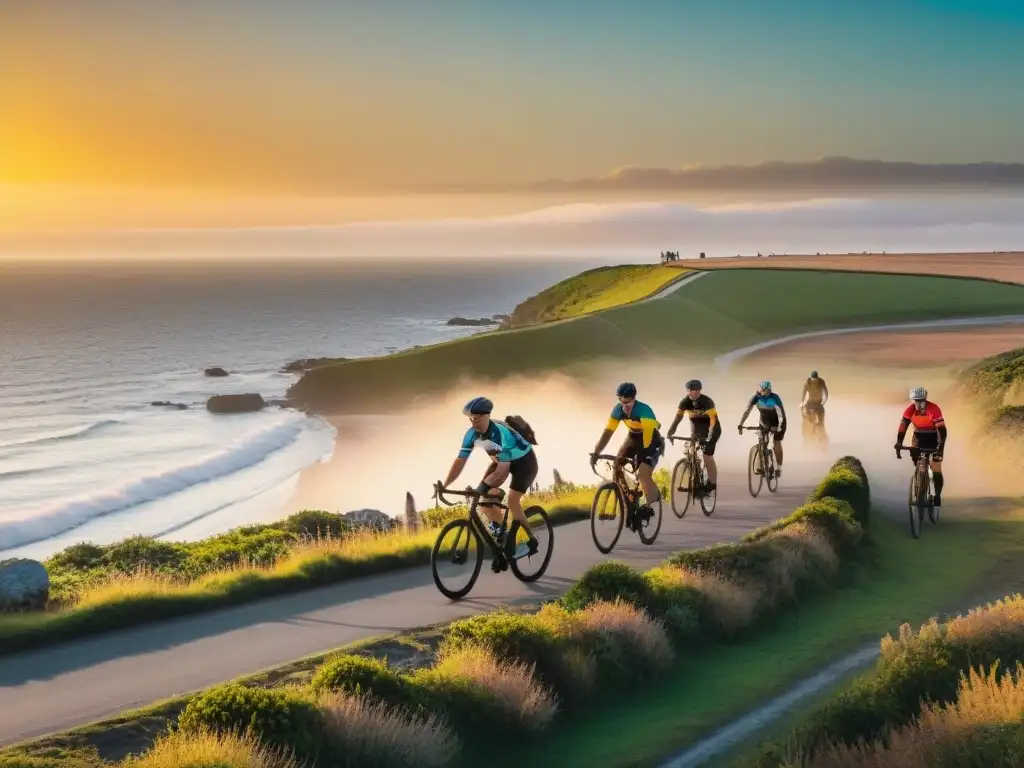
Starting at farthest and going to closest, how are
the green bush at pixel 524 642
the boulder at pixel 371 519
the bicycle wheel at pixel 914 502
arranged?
the boulder at pixel 371 519, the bicycle wheel at pixel 914 502, the green bush at pixel 524 642

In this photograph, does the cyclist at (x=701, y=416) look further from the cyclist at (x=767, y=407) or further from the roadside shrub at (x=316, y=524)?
the roadside shrub at (x=316, y=524)

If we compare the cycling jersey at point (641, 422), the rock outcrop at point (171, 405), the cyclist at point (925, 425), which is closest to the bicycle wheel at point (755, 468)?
the cyclist at point (925, 425)

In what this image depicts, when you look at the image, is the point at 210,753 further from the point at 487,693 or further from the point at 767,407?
the point at 767,407

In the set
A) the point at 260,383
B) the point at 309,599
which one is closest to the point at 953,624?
the point at 309,599

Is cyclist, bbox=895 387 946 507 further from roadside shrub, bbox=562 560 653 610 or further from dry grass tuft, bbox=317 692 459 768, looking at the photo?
dry grass tuft, bbox=317 692 459 768

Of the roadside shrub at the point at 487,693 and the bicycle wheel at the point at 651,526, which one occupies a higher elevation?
the bicycle wheel at the point at 651,526

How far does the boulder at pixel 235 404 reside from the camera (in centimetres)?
8901

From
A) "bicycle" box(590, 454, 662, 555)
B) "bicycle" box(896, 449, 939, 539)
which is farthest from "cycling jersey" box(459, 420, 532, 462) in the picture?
"bicycle" box(896, 449, 939, 539)

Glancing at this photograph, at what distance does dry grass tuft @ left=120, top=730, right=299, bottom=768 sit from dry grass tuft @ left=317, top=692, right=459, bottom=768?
607 millimetres

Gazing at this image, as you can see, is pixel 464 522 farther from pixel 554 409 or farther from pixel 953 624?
pixel 554 409

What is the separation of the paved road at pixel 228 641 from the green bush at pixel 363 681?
223 cm

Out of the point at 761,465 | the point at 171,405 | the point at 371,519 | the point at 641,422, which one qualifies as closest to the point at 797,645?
the point at 641,422

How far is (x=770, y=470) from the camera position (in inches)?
1093

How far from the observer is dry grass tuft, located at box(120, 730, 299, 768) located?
964 cm
